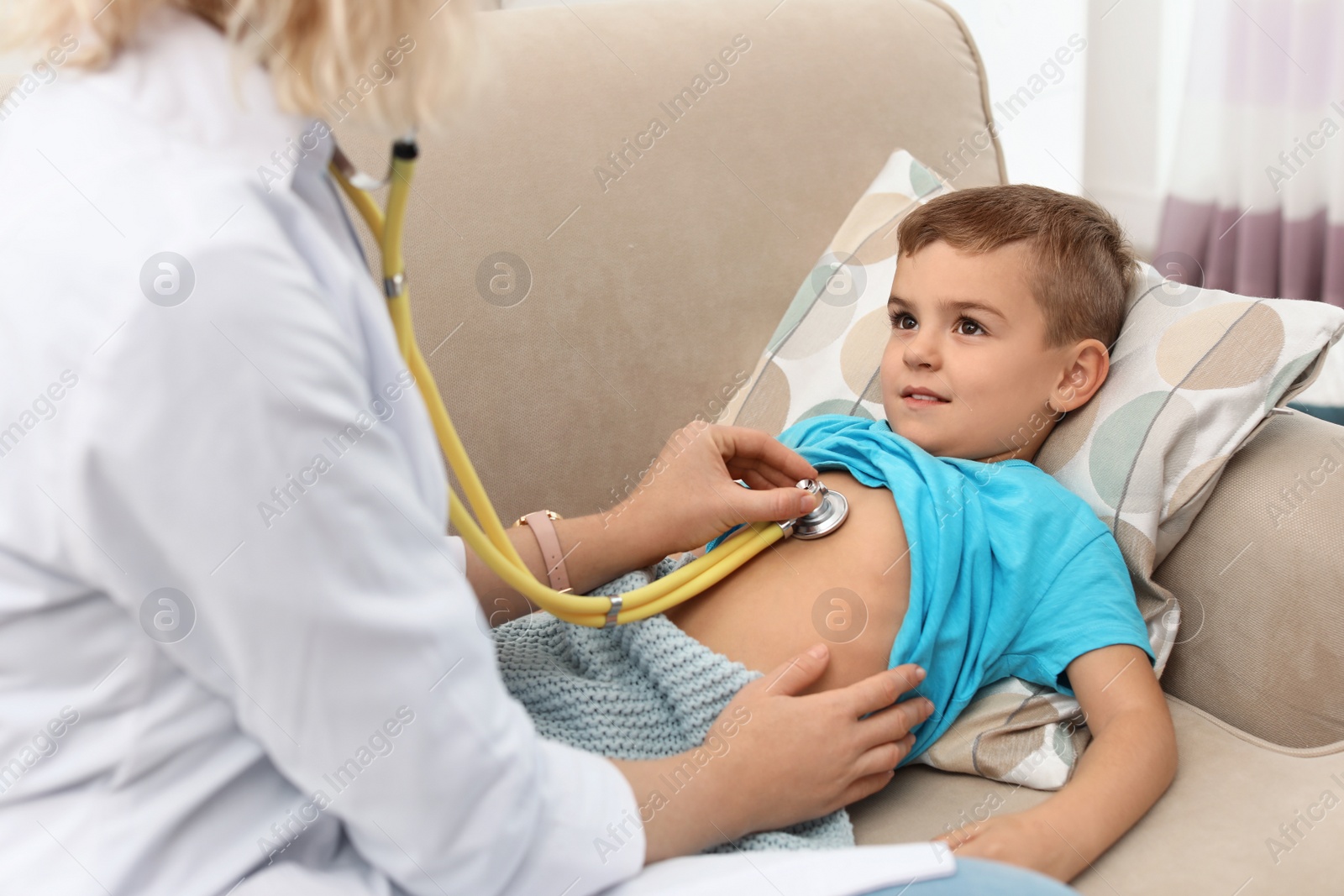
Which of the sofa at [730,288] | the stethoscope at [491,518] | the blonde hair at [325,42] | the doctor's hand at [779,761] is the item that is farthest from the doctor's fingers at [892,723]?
the blonde hair at [325,42]

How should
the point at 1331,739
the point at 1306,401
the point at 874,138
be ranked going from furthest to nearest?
1. the point at 1306,401
2. the point at 874,138
3. the point at 1331,739

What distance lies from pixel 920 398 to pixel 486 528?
601 mm

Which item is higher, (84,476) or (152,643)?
(84,476)

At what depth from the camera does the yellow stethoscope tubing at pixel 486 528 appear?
0.65 meters

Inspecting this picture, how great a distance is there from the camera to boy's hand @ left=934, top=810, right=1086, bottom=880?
0.85 meters

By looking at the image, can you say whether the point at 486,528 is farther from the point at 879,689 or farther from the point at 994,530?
the point at 994,530

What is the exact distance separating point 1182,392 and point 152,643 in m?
1.00

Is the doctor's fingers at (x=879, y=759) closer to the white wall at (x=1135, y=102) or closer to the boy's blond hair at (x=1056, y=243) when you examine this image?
the boy's blond hair at (x=1056, y=243)

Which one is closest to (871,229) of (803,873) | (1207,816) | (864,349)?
(864,349)

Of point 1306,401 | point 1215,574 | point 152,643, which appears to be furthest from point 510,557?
point 1306,401

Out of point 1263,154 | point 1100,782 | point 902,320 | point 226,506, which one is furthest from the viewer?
point 1263,154

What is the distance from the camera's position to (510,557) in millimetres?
806

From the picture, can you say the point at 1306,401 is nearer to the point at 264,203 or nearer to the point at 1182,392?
the point at 1182,392

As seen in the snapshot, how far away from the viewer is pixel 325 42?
21.7 inches
